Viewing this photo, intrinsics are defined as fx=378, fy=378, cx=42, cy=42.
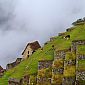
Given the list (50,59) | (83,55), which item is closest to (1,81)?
(50,59)

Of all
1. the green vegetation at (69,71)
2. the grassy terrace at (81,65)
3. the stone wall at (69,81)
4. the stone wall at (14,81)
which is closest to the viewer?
the grassy terrace at (81,65)

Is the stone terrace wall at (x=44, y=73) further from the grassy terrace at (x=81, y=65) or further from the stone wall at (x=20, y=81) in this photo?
the grassy terrace at (x=81, y=65)

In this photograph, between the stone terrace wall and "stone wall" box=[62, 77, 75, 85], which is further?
the stone terrace wall

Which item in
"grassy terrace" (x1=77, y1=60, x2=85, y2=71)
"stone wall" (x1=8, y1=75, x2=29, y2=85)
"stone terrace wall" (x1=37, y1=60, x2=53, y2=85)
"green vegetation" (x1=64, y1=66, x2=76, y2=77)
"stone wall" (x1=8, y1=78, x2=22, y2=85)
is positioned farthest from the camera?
"stone wall" (x1=8, y1=78, x2=22, y2=85)

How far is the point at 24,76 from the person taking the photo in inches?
1951

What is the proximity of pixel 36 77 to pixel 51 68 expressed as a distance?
322 cm

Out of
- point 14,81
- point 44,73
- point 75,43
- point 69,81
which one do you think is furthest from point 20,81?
point 69,81

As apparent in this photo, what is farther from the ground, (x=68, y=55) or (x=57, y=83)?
(x=68, y=55)

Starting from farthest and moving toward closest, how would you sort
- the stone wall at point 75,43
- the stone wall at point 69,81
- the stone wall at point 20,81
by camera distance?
the stone wall at point 20,81 < the stone wall at point 75,43 < the stone wall at point 69,81

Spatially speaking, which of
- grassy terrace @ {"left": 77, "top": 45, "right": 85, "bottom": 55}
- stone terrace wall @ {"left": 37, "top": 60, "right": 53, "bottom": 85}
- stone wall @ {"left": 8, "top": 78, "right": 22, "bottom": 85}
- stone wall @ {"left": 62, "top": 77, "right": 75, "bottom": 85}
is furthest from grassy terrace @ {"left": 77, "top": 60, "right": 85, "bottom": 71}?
stone wall @ {"left": 8, "top": 78, "right": 22, "bottom": 85}

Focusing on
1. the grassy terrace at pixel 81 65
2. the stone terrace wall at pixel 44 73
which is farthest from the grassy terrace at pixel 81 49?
the stone terrace wall at pixel 44 73

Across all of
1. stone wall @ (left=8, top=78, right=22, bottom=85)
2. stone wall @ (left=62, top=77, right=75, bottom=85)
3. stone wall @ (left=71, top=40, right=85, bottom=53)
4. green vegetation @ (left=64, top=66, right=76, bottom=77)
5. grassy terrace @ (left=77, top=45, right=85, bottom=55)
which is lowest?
stone wall @ (left=62, top=77, right=75, bottom=85)

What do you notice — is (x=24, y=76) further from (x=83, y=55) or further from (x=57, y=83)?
(x=83, y=55)

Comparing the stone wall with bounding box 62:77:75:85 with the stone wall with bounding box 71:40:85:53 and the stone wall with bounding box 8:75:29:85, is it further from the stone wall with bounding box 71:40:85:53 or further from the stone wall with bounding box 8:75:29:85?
the stone wall with bounding box 8:75:29:85
